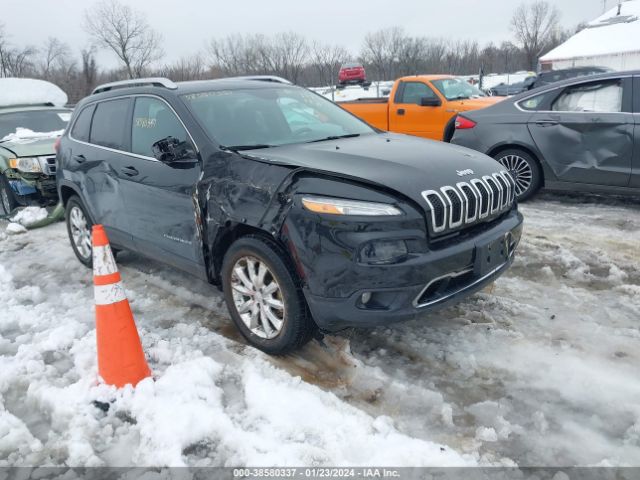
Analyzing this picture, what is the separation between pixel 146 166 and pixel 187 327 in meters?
1.27

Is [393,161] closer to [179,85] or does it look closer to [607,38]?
[179,85]

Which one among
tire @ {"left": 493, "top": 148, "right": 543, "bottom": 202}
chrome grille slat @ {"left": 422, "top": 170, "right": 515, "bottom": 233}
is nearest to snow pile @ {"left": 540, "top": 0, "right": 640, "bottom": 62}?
tire @ {"left": 493, "top": 148, "right": 543, "bottom": 202}

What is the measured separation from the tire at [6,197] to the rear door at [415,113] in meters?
6.63

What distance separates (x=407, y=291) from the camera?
271 centimetres

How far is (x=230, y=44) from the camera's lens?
58156 mm

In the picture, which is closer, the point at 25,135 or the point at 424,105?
the point at 25,135

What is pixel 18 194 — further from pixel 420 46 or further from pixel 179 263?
pixel 420 46

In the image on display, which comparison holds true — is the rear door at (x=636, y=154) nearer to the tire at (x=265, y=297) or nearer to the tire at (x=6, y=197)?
the tire at (x=265, y=297)

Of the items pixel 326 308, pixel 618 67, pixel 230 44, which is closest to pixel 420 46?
pixel 230 44

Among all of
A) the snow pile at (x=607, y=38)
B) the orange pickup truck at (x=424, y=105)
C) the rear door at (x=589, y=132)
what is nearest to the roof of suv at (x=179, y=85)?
the rear door at (x=589, y=132)

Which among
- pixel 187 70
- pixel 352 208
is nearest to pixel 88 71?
pixel 187 70

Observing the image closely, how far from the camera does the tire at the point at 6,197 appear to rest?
7520 mm

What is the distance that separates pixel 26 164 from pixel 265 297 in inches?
223

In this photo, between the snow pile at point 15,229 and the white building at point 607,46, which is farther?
the white building at point 607,46
